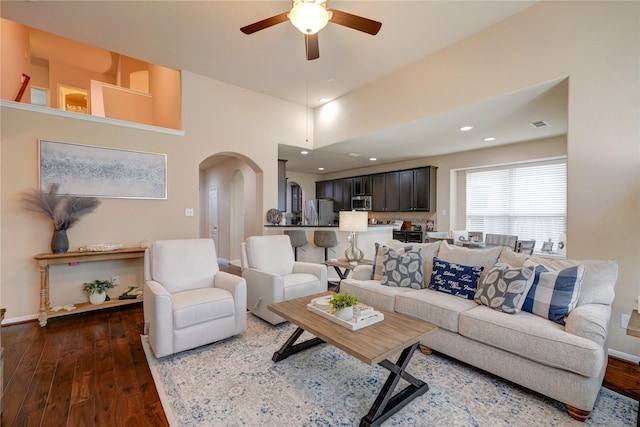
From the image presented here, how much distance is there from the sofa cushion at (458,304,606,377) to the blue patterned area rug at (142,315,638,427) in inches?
12.6

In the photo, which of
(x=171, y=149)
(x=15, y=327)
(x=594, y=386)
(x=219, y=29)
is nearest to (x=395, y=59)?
(x=219, y=29)

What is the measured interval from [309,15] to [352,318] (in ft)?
7.91

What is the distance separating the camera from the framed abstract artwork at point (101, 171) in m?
3.34

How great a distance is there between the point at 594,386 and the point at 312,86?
4.79 m

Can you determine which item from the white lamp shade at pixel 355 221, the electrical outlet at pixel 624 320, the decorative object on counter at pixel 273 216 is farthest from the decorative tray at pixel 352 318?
the decorative object on counter at pixel 273 216

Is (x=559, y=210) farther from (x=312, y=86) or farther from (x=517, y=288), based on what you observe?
(x=312, y=86)

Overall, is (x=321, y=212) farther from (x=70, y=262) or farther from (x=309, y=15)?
(x=309, y=15)

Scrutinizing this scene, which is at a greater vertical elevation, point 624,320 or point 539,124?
point 539,124

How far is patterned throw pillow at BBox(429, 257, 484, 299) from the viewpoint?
2611mm

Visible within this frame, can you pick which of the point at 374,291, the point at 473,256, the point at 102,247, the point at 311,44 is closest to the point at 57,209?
the point at 102,247

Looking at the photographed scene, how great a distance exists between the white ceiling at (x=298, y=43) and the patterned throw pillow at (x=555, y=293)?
81.9 inches

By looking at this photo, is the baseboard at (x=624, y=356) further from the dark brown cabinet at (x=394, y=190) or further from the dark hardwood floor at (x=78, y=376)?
the dark brown cabinet at (x=394, y=190)

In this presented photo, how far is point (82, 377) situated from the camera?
2.13 meters

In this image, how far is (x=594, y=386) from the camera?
1.69m
